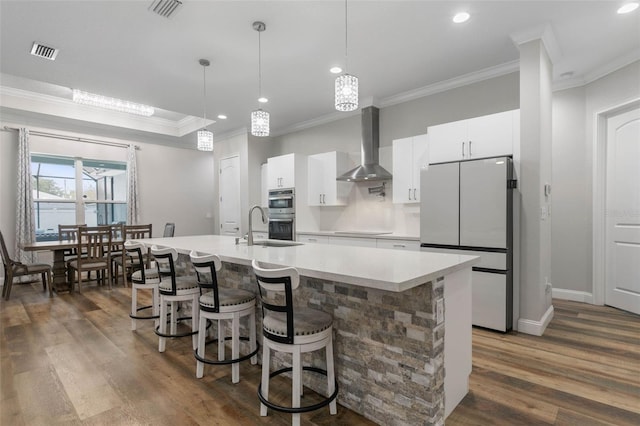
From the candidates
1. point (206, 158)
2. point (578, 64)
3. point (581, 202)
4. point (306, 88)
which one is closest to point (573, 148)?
point (581, 202)

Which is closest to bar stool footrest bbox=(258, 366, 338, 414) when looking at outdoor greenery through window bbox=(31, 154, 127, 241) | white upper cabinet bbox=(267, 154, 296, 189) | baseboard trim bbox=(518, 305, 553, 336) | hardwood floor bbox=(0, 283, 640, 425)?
hardwood floor bbox=(0, 283, 640, 425)

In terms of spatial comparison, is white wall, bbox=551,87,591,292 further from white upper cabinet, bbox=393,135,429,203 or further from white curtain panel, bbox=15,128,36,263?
white curtain panel, bbox=15,128,36,263

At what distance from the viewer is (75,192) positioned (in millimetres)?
6090

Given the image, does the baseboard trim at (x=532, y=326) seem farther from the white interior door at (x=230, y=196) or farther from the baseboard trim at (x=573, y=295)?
the white interior door at (x=230, y=196)

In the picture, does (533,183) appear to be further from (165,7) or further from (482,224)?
(165,7)

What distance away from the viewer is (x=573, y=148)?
4020mm

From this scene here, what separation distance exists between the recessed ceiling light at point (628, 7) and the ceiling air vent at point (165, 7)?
144 inches

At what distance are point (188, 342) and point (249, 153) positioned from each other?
4.03 m

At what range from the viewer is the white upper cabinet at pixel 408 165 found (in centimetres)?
408

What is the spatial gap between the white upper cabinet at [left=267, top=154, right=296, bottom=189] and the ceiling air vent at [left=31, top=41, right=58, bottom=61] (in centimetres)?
316

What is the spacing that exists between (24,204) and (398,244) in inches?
243

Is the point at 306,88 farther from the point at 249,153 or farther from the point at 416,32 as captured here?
the point at 249,153

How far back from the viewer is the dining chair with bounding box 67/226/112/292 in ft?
15.4

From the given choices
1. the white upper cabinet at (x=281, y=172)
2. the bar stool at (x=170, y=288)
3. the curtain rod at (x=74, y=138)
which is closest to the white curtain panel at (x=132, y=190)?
the curtain rod at (x=74, y=138)
